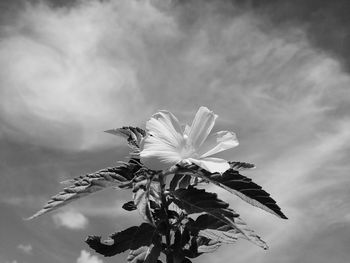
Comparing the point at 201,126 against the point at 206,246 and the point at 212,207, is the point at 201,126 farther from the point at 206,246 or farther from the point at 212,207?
the point at 206,246

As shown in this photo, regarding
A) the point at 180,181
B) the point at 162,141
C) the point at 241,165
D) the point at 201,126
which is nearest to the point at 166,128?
the point at 162,141

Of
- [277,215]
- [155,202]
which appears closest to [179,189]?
[155,202]

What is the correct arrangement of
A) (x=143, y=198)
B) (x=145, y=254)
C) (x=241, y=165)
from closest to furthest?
(x=143, y=198) < (x=145, y=254) < (x=241, y=165)

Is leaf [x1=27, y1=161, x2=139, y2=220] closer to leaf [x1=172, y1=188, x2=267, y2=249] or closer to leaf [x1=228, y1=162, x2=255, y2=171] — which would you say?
leaf [x1=172, y1=188, x2=267, y2=249]

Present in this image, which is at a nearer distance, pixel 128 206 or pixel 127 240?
pixel 127 240

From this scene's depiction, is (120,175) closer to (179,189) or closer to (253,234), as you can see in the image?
(179,189)

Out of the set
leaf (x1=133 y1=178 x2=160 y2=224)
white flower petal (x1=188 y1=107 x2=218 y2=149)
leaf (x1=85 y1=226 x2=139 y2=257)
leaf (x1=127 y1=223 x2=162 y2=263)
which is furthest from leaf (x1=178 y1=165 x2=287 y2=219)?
leaf (x1=85 y1=226 x2=139 y2=257)

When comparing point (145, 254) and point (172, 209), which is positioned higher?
point (172, 209)
